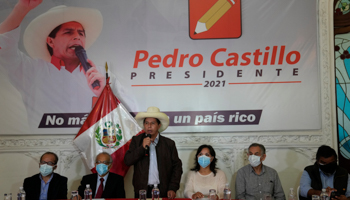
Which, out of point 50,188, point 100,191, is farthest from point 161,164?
point 50,188

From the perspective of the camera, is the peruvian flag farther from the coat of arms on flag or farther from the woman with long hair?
the woman with long hair

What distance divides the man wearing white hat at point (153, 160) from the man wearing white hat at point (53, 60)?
3.76 feet

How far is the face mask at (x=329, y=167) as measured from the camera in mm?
4016

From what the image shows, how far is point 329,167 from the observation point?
13.2ft

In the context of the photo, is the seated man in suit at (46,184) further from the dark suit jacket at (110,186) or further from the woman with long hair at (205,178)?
the woman with long hair at (205,178)

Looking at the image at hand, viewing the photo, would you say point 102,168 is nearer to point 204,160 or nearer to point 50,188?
point 50,188

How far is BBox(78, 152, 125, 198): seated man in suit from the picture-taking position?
4.07m

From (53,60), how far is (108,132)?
1187mm

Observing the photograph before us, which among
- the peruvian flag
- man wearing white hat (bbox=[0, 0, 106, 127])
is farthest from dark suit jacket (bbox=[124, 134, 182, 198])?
man wearing white hat (bbox=[0, 0, 106, 127])

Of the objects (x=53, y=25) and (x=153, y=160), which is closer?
(x=153, y=160)

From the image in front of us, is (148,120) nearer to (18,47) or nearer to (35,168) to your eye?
(35,168)

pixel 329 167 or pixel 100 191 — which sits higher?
pixel 329 167

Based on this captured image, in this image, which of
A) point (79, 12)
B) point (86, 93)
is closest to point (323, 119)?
point (86, 93)

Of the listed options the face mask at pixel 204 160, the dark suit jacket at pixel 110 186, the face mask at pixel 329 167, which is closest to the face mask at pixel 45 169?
the dark suit jacket at pixel 110 186
